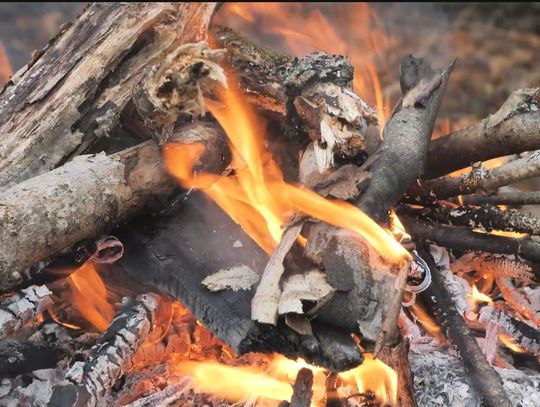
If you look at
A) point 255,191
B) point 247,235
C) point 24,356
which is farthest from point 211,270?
point 24,356

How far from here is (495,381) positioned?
6.01 ft

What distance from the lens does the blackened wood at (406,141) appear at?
1.94m

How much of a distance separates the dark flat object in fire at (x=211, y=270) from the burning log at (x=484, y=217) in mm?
765

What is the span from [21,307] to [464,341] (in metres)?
1.45

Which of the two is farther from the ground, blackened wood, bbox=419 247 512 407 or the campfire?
the campfire

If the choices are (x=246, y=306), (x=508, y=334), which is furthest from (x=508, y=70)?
(x=246, y=306)

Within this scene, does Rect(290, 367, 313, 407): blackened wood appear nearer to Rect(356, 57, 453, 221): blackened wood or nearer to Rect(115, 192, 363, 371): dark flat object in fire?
Rect(115, 192, 363, 371): dark flat object in fire

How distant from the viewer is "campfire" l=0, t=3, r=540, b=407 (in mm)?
1710

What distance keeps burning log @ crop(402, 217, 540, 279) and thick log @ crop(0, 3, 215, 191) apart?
4.11 feet

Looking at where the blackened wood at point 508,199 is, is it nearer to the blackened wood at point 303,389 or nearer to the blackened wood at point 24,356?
the blackened wood at point 303,389

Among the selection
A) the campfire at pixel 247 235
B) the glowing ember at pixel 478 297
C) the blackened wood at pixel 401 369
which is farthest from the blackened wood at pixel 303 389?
the glowing ember at pixel 478 297

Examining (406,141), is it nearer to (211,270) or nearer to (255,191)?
(255,191)

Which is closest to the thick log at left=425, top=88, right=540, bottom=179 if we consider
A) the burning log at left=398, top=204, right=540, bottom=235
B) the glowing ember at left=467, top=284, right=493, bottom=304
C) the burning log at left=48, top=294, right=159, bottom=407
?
the burning log at left=398, top=204, right=540, bottom=235

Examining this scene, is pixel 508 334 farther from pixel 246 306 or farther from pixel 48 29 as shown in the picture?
pixel 48 29
